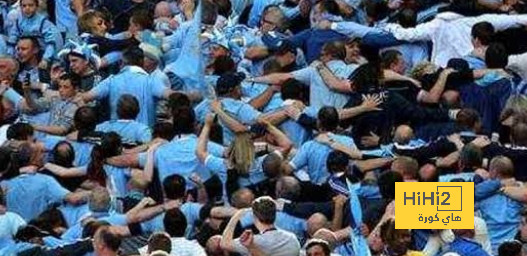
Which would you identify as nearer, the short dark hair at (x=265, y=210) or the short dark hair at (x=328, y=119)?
the short dark hair at (x=265, y=210)

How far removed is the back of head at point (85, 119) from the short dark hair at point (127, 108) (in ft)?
0.88

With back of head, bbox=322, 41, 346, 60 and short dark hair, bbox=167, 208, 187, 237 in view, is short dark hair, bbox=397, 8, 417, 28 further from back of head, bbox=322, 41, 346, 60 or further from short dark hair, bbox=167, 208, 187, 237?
short dark hair, bbox=167, 208, 187, 237

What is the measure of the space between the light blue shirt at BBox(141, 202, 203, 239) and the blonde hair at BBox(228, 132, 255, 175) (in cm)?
87

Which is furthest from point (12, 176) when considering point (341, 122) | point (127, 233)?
point (341, 122)

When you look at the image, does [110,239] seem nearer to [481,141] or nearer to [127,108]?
[127,108]

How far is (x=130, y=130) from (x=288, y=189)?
2.41m

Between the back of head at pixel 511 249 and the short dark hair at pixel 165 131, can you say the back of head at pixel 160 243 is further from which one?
the short dark hair at pixel 165 131

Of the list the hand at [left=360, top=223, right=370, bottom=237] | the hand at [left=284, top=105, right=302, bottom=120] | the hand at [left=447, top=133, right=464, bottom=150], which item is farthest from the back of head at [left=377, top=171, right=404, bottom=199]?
the hand at [left=284, top=105, right=302, bottom=120]

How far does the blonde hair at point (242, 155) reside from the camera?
21.2 metres

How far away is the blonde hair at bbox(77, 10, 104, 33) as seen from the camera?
24922 millimetres

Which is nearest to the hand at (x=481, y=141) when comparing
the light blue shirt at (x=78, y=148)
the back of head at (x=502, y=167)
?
the back of head at (x=502, y=167)

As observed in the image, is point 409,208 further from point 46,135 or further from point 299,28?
point 299,28

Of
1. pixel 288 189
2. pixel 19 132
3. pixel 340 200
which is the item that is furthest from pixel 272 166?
pixel 19 132

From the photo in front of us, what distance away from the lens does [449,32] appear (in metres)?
24.3
